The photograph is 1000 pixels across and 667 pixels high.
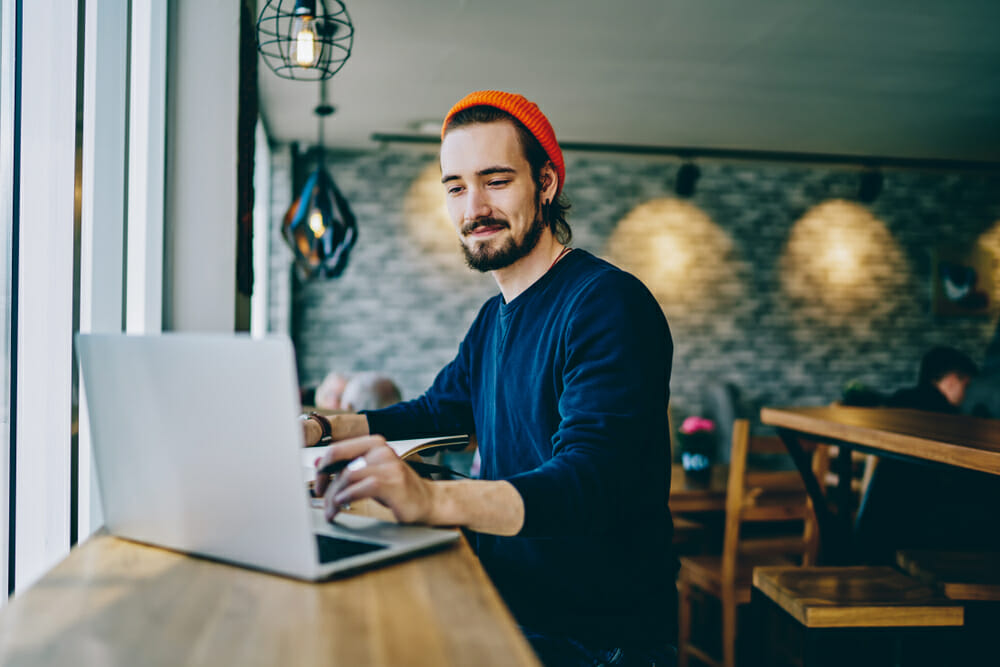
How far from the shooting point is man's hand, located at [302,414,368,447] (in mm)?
1192

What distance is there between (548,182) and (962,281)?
18.8ft

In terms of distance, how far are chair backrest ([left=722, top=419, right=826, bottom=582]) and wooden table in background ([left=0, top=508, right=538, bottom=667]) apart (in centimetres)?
187

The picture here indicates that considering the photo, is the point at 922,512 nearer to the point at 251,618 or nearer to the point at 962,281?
the point at 251,618

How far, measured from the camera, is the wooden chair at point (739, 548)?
242 cm

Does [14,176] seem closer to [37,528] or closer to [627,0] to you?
[37,528]

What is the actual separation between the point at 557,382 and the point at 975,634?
49.2 inches

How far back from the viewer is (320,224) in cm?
322

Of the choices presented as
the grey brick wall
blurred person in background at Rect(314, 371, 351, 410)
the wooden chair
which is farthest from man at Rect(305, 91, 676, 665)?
the grey brick wall

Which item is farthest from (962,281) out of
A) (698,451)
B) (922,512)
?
(922,512)

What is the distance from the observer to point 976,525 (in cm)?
199

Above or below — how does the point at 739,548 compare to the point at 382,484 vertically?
below

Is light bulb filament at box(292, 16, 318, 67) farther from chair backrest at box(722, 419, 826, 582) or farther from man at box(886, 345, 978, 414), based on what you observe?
man at box(886, 345, 978, 414)

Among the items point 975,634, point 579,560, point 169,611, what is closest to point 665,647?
point 579,560

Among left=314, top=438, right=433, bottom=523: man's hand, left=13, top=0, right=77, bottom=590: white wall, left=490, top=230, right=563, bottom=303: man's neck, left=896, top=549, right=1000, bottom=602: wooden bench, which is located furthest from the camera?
left=896, top=549, right=1000, bottom=602: wooden bench
